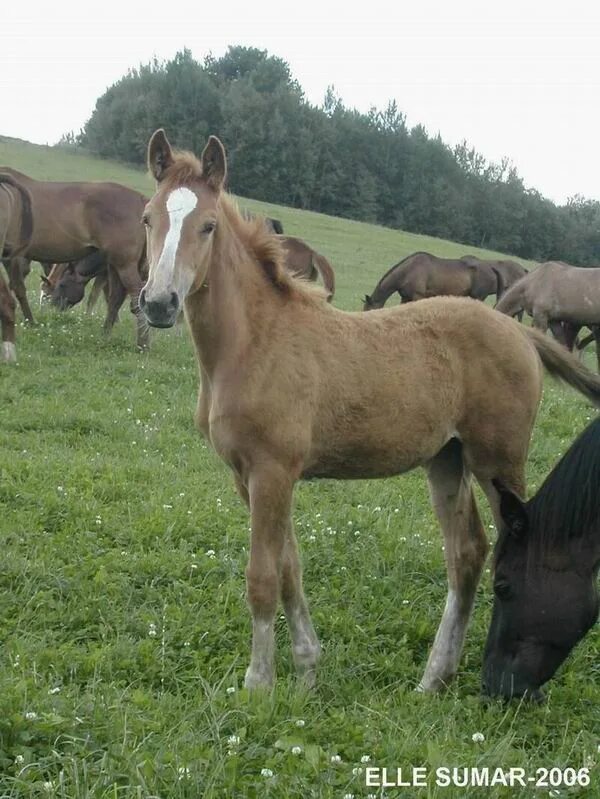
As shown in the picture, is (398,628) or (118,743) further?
(398,628)

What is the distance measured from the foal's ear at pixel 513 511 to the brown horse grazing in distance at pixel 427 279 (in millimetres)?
14920

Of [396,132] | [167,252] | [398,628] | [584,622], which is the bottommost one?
[398,628]

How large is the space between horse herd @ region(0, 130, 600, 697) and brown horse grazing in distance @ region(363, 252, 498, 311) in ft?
46.7

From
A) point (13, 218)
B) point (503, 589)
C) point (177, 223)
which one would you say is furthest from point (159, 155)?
point (13, 218)

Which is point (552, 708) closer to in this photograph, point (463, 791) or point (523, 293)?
point (463, 791)

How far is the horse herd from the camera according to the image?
376cm

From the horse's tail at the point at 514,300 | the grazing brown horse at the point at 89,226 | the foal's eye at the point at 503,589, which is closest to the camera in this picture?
the foal's eye at the point at 503,589

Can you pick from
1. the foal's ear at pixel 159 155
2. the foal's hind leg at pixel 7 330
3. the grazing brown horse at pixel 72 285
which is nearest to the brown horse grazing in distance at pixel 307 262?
the grazing brown horse at pixel 72 285

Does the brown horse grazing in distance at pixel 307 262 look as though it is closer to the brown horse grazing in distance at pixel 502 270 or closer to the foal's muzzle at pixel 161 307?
the brown horse grazing in distance at pixel 502 270

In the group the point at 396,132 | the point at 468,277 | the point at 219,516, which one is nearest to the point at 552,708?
the point at 219,516

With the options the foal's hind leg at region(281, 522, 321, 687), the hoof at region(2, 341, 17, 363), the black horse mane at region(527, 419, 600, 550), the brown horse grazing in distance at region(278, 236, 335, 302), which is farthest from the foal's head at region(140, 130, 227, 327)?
the brown horse grazing in distance at region(278, 236, 335, 302)

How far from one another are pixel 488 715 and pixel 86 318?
1111 centimetres

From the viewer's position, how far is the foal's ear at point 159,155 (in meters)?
4.02

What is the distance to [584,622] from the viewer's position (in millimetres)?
3674
